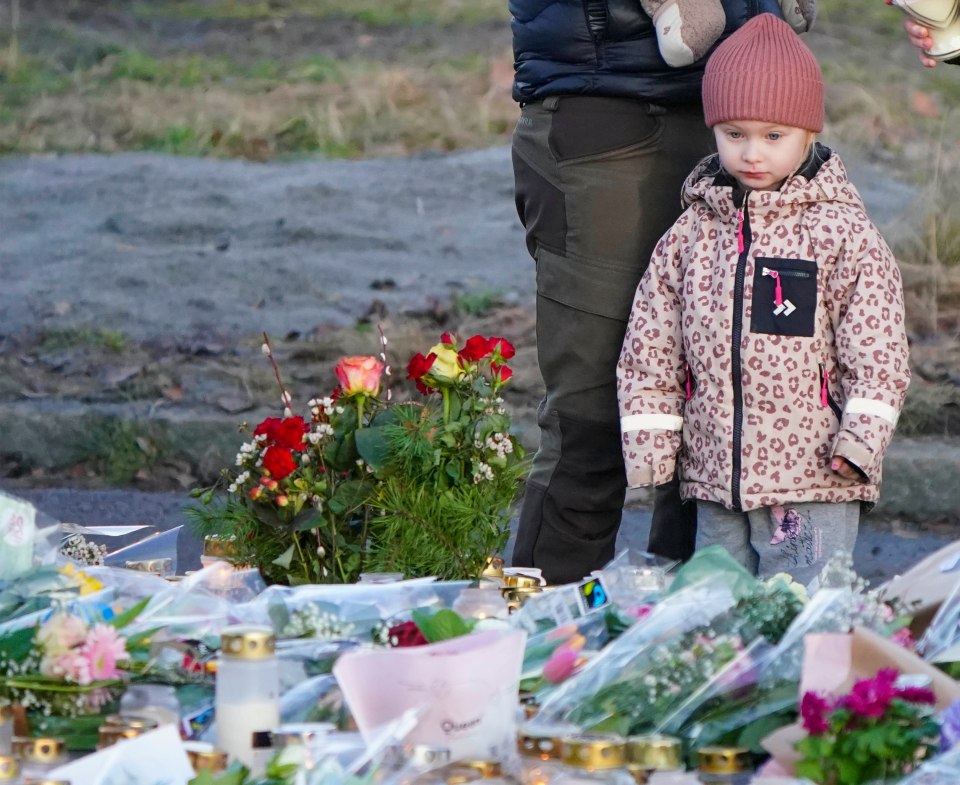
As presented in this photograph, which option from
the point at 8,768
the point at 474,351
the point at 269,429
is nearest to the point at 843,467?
the point at 474,351

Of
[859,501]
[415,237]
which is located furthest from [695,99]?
[415,237]

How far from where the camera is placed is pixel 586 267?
3369mm

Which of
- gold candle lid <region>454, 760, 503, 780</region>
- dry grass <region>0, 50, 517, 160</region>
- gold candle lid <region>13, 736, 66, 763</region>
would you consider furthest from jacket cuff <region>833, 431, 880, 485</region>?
dry grass <region>0, 50, 517, 160</region>

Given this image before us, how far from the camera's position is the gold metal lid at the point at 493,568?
2.97 m

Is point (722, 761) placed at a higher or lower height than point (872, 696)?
lower

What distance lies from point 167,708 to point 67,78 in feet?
19.3

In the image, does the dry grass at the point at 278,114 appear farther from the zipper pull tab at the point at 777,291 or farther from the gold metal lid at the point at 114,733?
the gold metal lid at the point at 114,733

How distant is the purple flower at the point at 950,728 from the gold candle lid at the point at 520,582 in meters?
1.02

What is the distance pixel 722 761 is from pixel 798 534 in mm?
1272

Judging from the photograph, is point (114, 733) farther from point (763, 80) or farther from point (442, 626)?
point (763, 80)

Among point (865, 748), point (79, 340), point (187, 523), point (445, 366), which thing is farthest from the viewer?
point (79, 340)

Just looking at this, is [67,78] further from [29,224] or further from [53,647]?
[53,647]

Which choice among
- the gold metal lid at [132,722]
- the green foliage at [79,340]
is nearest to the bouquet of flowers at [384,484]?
the gold metal lid at [132,722]

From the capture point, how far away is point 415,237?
285 inches
